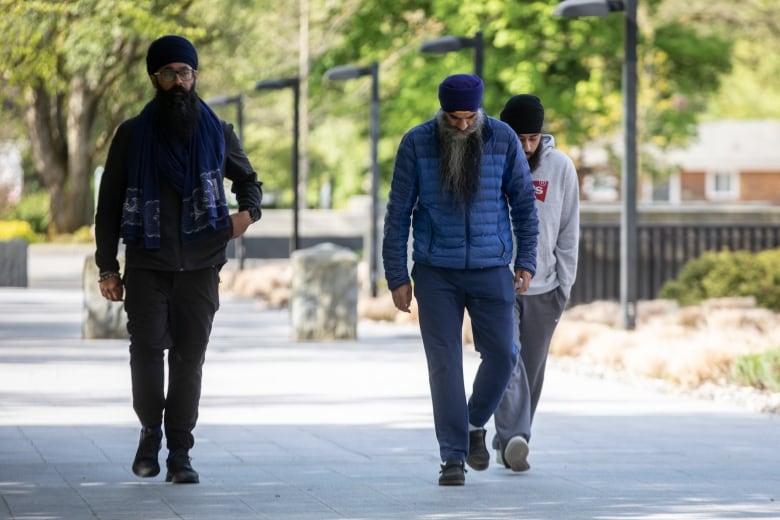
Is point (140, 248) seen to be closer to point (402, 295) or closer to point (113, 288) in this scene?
point (113, 288)

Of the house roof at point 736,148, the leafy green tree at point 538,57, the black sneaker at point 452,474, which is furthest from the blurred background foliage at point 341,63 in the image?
the house roof at point 736,148

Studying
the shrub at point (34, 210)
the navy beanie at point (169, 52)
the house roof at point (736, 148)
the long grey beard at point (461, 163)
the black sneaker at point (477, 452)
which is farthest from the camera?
the house roof at point (736, 148)

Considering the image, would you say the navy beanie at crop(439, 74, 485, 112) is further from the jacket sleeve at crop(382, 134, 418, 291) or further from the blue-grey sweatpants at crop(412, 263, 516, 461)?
the blue-grey sweatpants at crop(412, 263, 516, 461)

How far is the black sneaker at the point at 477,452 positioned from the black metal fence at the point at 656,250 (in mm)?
19208

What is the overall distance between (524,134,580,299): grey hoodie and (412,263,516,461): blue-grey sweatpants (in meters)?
0.50

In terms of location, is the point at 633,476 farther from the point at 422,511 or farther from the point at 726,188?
the point at 726,188

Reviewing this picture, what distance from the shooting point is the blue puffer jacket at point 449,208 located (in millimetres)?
8164

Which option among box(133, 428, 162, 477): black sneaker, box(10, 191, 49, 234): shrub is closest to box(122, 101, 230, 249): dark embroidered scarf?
box(133, 428, 162, 477): black sneaker

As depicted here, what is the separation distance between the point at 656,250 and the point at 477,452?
2014 cm

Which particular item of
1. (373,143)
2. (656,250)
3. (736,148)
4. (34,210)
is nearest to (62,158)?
(34,210)

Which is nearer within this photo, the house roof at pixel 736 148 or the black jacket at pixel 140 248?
the black jacket at pixel 140 248

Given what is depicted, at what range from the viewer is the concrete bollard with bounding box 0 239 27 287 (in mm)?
17656

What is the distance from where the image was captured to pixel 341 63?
39.3 metres

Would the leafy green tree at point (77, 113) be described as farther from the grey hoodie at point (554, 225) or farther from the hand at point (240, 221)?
the hand at point (240, 221)
